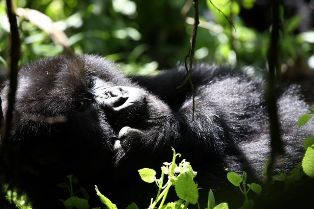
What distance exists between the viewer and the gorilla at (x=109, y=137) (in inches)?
83.5

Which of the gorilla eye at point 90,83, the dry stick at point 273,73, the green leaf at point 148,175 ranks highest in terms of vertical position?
the dry stick at point 273,73

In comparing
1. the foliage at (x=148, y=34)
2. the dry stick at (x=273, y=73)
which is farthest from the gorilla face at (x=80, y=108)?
the foliage at (x=148, y=34)

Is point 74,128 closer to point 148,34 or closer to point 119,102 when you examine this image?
point 119,102

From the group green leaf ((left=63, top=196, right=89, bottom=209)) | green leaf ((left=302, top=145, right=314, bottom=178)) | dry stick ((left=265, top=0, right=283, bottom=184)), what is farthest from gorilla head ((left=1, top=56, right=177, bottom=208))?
dry stick ((left=265, top=0, right=283, bottom=184))

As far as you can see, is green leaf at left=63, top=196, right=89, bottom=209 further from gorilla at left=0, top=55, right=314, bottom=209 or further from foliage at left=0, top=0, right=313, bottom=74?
foliage at left=0, top=0, right=313, bottom=74

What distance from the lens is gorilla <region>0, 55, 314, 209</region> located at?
2.12 m

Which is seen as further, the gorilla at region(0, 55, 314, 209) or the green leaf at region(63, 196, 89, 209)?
the gorilla at region(0, 55, 314, 209)

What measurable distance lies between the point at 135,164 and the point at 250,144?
0.51 meters

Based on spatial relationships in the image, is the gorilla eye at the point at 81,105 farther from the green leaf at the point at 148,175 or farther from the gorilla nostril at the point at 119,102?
the green leaf at the point at 148,175

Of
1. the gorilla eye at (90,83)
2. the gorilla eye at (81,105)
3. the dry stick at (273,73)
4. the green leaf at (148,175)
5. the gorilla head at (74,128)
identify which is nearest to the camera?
the dry stick at (273,73)

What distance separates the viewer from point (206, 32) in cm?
448

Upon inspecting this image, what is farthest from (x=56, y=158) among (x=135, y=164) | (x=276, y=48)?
(x=276, y=48)

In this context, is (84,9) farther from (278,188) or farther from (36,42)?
(278,188)

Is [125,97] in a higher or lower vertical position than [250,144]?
higher
